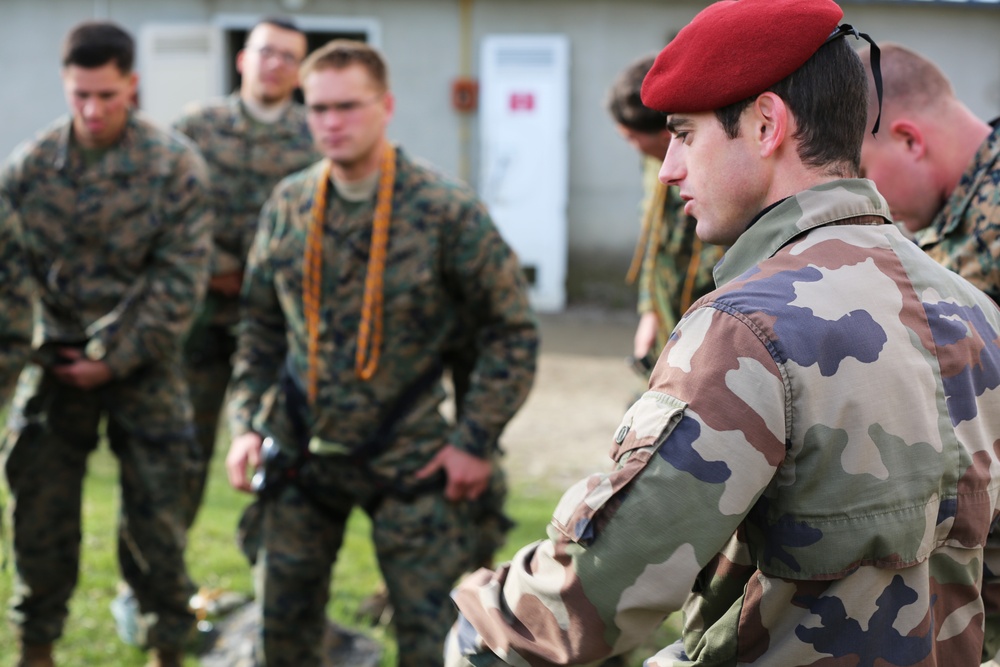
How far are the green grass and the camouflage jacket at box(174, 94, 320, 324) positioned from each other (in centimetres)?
122

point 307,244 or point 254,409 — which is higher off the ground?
point 307,244

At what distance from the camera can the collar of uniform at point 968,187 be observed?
9.26 ft

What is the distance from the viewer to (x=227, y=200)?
554 centimetres

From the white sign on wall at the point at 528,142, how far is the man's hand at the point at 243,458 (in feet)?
28.2

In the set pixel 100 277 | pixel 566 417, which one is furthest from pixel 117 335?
pixel 566 417

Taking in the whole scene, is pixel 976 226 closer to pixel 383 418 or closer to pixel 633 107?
pixel 633 107

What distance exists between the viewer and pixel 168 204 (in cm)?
446

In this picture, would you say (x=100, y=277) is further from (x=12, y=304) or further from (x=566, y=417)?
(x=566, y=417)

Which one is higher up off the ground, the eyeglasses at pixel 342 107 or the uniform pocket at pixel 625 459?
the eyeglasses at pixel 342 107

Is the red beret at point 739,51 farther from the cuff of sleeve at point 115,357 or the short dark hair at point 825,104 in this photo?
the cuff of sleeve at point 115,357

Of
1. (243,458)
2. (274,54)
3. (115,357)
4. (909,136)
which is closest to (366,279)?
(243,458)

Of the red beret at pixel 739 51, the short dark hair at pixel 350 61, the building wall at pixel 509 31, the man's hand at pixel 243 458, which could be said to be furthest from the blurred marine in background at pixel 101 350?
the building wall at pixel 509 31

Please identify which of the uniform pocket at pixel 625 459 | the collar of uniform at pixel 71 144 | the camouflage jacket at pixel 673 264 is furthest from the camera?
the collar of uniform at pixel 71 144

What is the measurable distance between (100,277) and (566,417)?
4.67 m
